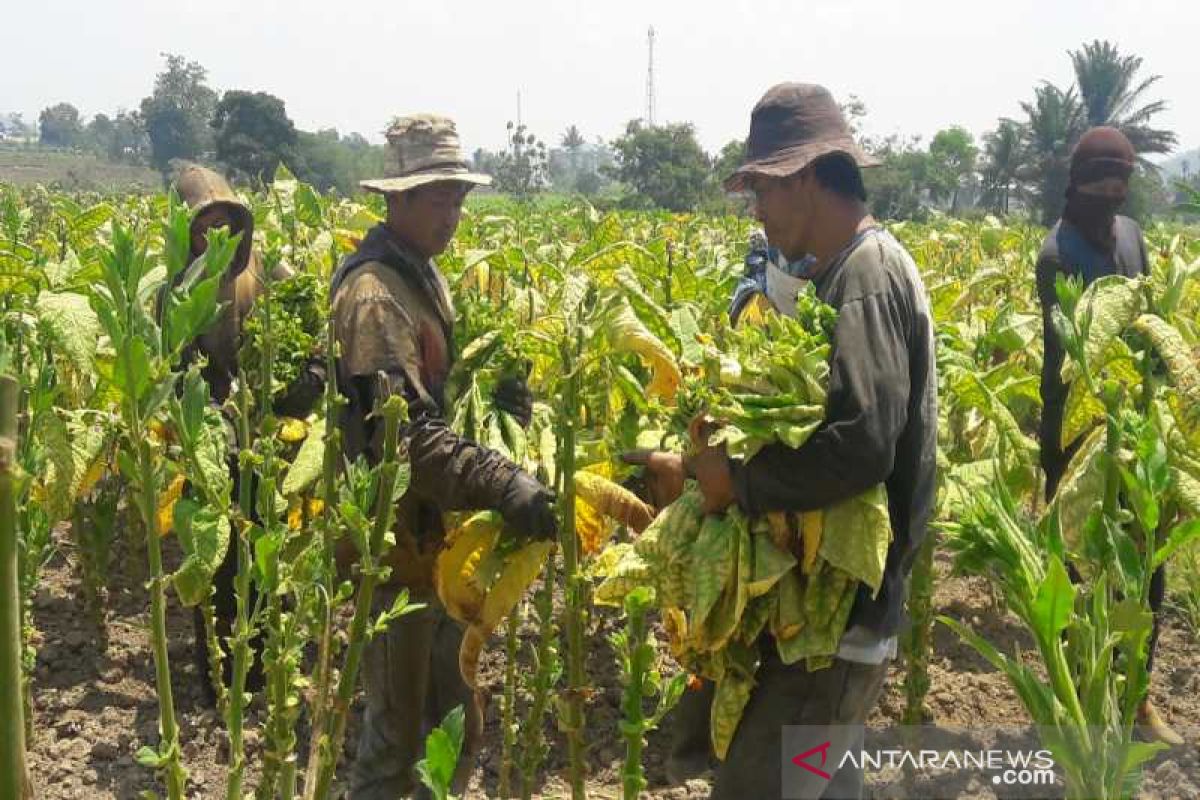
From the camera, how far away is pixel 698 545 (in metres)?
1.93

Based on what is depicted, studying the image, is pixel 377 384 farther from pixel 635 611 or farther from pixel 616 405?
pixel 635 611

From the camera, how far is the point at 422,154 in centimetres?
278

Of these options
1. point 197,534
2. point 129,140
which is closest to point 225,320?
point 197,534

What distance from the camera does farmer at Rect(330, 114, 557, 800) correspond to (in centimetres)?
234

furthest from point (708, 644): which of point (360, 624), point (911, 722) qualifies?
point (911, 722)

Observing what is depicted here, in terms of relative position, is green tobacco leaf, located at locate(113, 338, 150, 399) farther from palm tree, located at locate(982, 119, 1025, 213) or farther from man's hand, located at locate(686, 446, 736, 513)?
palm tree, located at locate(982, 119, 1025, 213)

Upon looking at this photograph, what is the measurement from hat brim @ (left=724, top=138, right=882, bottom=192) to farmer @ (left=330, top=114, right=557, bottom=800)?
0.76m

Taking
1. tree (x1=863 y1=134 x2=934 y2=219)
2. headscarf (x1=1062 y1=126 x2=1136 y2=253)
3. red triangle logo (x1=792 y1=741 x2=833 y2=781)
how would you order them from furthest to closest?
tree (x1=863 y1=134 x2=934 y2=219) → headscarf (x1=1062 y1=126 x2=1136 y2=253) → red triangle logo (x1=792 y1=741 x2=833 y2=781)

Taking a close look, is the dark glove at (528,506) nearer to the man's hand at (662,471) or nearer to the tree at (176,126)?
the man's hand at (662,471)

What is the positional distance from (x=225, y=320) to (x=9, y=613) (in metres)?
3.07

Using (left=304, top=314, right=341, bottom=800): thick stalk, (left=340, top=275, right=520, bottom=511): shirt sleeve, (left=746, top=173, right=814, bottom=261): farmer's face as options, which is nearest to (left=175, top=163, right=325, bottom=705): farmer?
(left=340, top=275, right=520, bottom=511): shirt sleeve

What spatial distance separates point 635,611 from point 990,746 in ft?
Result: 8.81

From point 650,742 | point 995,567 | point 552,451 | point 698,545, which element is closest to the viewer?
point 995,567

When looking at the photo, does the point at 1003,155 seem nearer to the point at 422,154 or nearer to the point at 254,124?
the point at 254,124
